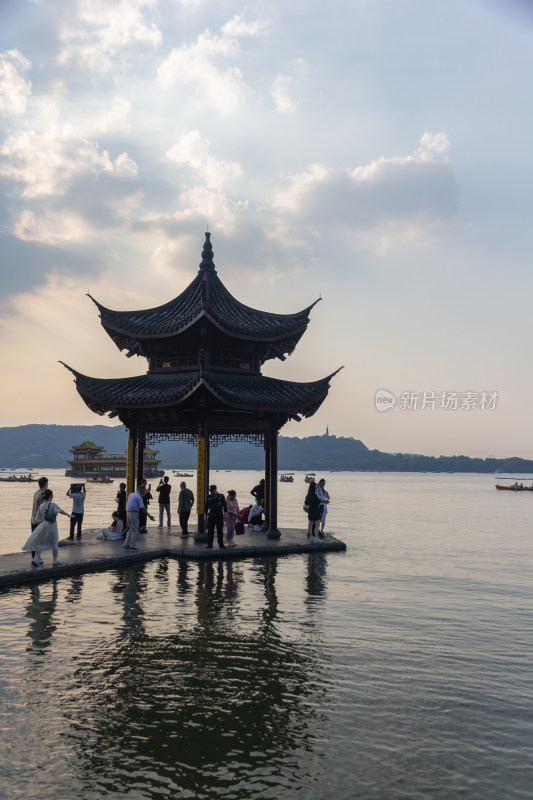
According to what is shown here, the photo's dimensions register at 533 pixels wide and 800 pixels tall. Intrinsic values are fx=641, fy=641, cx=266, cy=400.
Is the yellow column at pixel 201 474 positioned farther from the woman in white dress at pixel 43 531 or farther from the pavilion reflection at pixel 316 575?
the woman in white dress at pixel 43 531

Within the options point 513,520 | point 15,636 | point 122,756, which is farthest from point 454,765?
point 513,520

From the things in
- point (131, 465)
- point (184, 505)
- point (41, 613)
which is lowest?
Result: point (41, 613)

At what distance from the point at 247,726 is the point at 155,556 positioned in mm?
12286

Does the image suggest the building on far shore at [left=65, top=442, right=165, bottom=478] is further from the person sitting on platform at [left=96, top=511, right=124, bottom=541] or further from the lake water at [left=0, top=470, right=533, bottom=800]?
the lake water at [left=0, top=470, right=533, bottom=800]

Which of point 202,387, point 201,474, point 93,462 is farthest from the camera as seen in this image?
point 93,462

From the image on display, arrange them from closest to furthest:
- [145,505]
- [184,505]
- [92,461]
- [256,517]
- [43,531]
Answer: [43,531]
[184,505]
[145,505]
[256,517]
[92,461]

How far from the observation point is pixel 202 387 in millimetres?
20766

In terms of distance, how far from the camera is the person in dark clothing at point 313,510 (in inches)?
838

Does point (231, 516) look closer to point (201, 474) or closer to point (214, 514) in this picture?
point (214, 514)

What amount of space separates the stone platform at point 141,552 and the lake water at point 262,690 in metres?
0.72

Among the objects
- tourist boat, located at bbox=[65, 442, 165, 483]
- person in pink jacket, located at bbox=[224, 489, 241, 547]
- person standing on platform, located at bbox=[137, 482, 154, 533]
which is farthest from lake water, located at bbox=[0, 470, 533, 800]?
tourist boat, located at bbox=[65, 442, 165, 483]

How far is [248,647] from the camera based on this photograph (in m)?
10.3

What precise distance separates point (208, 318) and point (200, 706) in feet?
49.5

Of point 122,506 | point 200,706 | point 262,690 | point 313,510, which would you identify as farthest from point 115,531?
point 200,706
